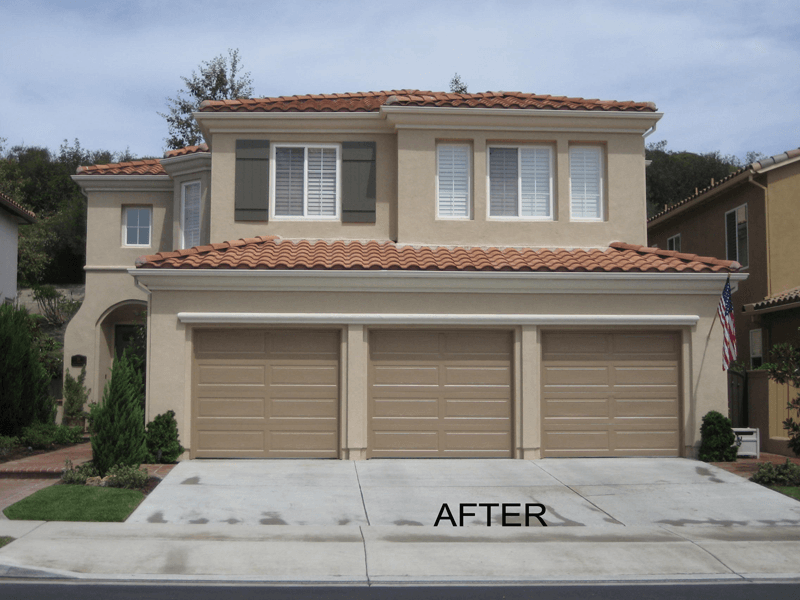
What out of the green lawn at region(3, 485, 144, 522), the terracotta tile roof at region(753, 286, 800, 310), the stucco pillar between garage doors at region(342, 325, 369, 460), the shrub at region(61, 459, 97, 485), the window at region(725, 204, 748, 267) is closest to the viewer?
the green lawn at region(3, 485, 144, 522)

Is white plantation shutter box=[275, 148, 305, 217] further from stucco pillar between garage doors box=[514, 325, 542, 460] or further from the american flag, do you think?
the american flag

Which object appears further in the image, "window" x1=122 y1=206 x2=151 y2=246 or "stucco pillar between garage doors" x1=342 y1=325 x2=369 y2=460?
"window" x1=122 y1=206 x2=151 y2=246

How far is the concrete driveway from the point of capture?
10.6 m

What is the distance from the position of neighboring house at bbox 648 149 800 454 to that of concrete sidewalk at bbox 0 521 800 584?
780cm

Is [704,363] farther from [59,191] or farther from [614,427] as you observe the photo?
[59,191]

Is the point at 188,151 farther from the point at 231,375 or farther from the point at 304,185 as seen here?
the point at 231,375

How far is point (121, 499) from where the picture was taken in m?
10.9

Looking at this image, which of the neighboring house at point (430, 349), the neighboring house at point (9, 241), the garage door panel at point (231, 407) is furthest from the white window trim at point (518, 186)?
the neighboring house at point (9, 241)

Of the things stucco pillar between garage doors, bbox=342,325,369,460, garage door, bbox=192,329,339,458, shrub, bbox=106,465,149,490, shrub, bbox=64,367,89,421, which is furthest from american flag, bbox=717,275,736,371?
shrub, bbox=64,367,89,421

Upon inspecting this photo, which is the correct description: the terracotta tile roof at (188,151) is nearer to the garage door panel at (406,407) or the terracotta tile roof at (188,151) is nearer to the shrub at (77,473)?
the garage door panel at (406,407)

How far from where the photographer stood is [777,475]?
1276cm

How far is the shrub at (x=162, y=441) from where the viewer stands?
13.7 metres

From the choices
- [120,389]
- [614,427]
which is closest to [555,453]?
[614,427]

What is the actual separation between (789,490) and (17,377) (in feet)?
48.0
